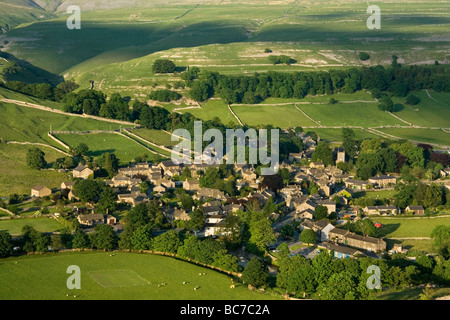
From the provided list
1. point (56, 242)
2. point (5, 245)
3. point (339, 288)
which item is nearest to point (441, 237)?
point (339, 288)

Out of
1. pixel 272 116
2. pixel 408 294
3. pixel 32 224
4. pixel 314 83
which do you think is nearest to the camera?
pixel 408 294

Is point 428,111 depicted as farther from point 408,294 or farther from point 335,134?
point 408,294

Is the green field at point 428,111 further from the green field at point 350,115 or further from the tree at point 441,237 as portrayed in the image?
Answer: the tree at point 441,237

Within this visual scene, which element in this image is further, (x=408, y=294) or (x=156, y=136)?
(x=156, y=136)

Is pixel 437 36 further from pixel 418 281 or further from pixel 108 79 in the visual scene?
pixel 418 281

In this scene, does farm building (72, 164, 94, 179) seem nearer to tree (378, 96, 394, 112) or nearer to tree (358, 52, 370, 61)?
tree (378, 96, 394, 112)

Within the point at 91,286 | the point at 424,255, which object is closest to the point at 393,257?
the point at 424,255

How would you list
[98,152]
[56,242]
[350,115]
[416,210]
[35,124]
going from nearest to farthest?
[56,242]
[416,210]
[98,152]
[35,124]
[350,115]
